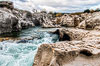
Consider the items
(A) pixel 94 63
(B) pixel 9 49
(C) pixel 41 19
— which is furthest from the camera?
(C) pixel 41 19

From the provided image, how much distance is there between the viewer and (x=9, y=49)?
14.4 m

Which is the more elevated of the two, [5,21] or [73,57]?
[5,21]

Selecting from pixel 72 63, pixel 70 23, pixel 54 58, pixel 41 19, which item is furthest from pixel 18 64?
pixel 41 19

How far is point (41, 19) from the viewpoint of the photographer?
75062mm

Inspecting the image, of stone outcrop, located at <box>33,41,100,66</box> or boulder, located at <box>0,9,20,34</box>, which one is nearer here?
stone outcrop, located at <box>33,41,100,66</box>

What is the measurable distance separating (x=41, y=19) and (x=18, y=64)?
66.3m

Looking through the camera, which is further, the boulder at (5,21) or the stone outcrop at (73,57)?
the boulder at (5,21)

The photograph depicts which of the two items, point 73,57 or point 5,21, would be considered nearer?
point 73,57

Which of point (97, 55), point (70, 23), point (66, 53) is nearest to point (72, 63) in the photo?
point (66, 53)

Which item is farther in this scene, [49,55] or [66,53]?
[49,55]

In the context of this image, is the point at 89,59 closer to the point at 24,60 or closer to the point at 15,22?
the point at 24,60

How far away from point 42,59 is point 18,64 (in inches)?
145

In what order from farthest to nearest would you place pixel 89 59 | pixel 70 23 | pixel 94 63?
1. pixel 70 23
2. pixel 89 59
3. pixel 94 63

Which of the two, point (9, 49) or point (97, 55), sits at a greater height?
point (97, 55)
